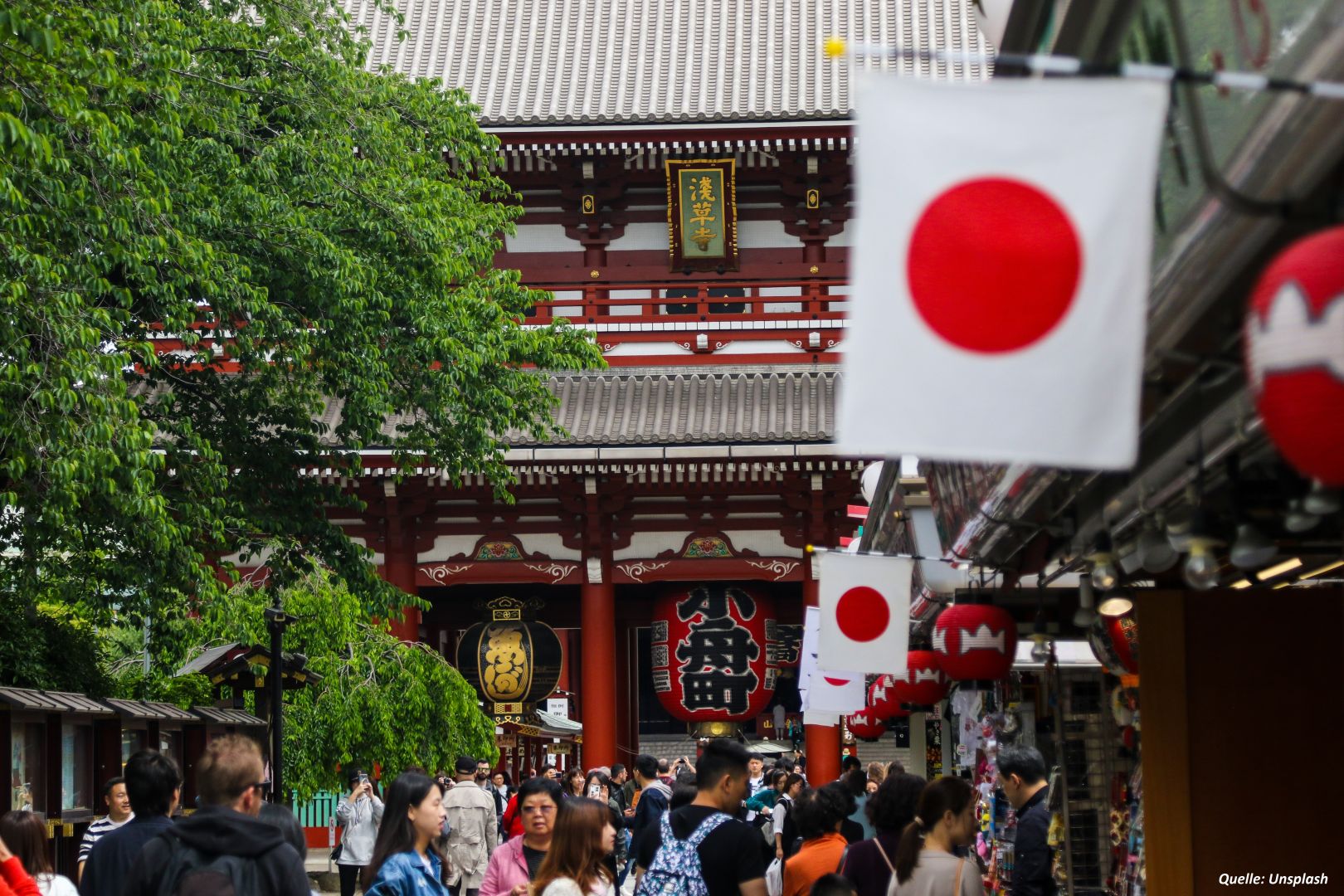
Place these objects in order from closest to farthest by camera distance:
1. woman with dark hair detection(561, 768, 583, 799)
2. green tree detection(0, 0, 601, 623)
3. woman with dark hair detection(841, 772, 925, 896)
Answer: woman with dark hair detection(841, 772, 925, 896) < green tree detection(0, 0, 601, 623) < woman with dark hair detection(561, 768, 583, 799)

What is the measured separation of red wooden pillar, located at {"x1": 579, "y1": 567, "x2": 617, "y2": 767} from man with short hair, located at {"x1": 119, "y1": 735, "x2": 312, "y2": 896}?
14.7 meters

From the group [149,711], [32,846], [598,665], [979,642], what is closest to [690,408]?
[598,665]

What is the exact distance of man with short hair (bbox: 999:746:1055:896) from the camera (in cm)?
684

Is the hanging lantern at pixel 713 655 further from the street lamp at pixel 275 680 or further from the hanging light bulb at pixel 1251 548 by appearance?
the hanging light bulb at pixel 1251 548

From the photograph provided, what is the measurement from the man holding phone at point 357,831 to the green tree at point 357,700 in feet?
2.63

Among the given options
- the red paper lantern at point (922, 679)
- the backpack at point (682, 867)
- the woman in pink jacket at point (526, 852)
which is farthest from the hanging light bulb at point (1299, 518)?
the red paper lantern at point (922, 679)

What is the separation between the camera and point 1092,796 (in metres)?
7.79

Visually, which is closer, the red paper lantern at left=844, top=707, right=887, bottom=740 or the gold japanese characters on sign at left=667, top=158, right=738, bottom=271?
the red paper lantern at left=844, top=707, right=887, bottom=740

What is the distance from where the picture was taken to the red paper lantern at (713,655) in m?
19.3

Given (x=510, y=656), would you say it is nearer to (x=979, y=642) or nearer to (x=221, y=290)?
(x=221, y=290)

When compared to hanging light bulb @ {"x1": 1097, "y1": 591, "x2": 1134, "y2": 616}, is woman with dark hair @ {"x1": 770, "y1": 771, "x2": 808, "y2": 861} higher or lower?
lower

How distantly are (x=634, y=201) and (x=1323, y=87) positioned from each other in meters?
17.8

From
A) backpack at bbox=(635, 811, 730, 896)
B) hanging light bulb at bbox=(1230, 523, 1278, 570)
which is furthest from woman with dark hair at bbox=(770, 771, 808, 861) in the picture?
hanging light bulb at bbox=(1230, 523, 1278, 570)

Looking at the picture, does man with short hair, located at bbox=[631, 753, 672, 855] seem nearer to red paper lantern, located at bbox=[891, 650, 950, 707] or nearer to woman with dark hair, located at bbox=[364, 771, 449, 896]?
red paper lantern, located at bbox=[891, 650, 950, 707]
